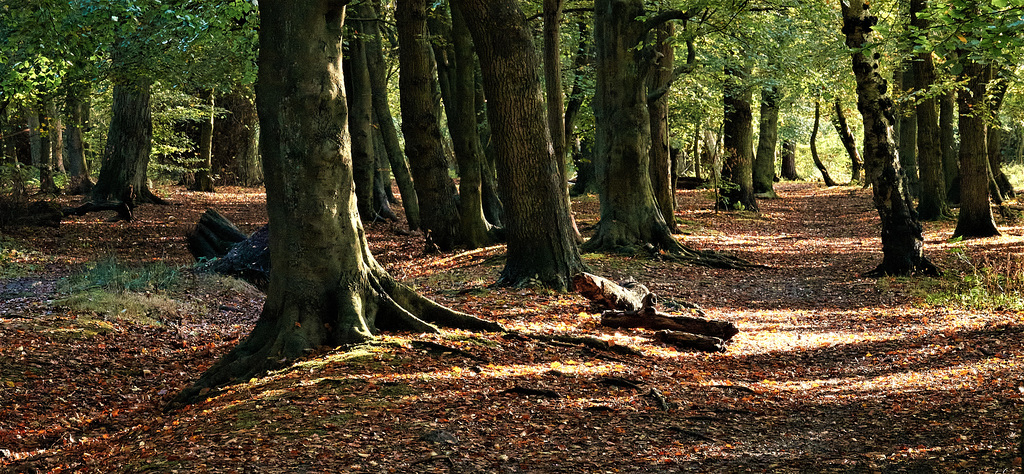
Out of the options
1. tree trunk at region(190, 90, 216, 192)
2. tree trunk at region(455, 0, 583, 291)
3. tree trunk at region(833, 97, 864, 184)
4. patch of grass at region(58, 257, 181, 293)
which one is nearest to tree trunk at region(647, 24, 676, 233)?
tree trunk at region(455, 0, 583, 291)

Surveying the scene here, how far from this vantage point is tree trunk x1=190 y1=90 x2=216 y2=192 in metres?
27.5

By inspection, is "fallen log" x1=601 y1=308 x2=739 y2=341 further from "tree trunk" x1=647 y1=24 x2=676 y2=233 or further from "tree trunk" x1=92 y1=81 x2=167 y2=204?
"tree trunk" x1=92 y1=81 x2=167 y2=204

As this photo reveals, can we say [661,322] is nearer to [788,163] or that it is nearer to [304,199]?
[304,199]

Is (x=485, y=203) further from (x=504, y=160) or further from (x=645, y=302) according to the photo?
(x=645, y=302)

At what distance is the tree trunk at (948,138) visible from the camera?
18719mm

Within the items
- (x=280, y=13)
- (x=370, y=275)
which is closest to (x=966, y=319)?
(x=370, y=275)

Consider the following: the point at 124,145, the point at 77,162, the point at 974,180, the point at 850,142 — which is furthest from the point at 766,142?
the point at 77,162

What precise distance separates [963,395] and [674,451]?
2.55 meters

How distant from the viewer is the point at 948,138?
66.3 feet

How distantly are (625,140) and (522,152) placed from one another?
15.6ft

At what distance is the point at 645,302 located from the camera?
8.55 meters

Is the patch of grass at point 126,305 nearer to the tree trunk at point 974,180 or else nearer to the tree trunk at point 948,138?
the tree trunk at point 974,180

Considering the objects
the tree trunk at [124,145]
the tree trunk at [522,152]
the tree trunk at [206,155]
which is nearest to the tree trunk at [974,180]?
the tree trunk at [522,152]

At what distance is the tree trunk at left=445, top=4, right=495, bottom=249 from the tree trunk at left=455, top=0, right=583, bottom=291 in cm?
531
